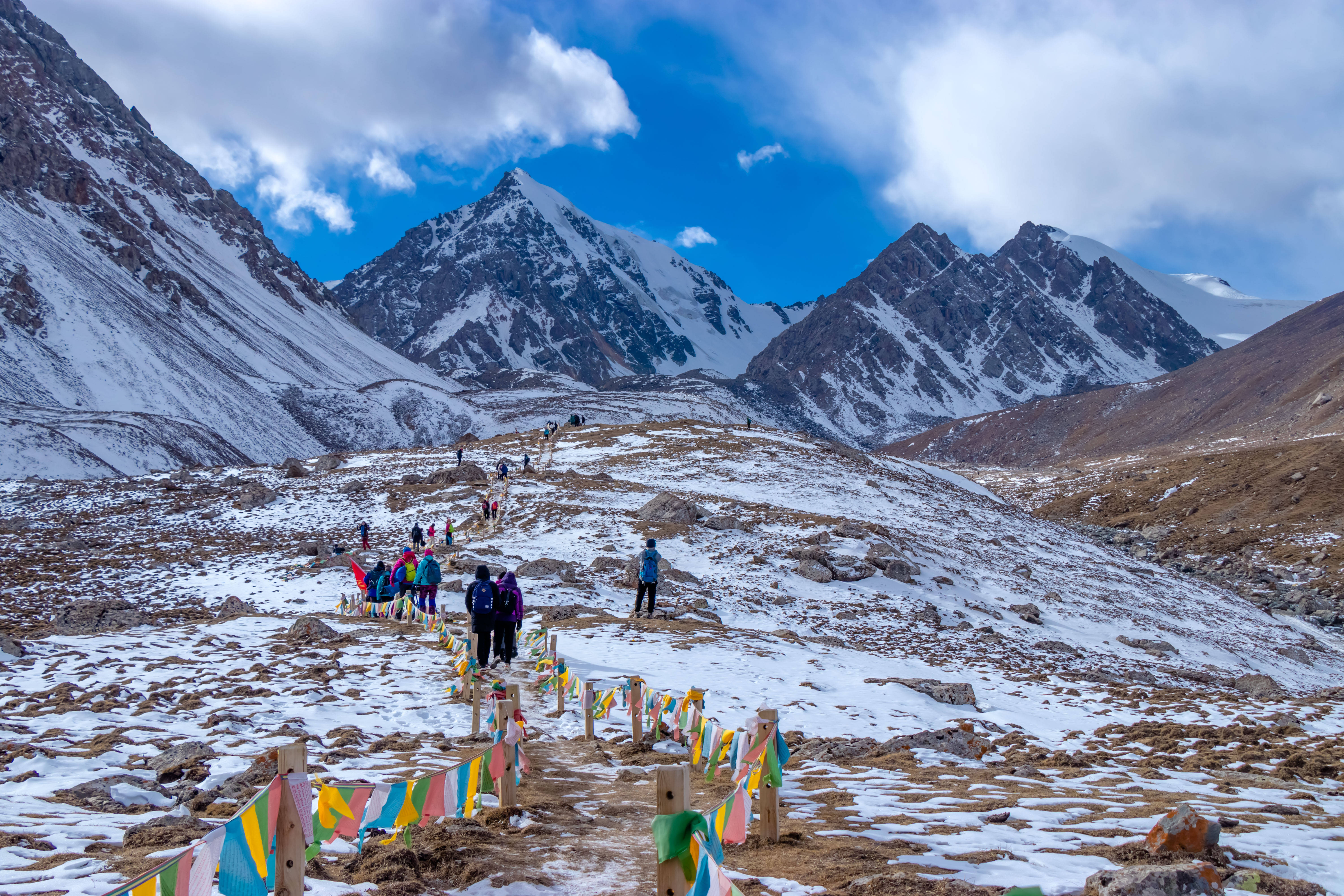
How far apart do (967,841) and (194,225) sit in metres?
165

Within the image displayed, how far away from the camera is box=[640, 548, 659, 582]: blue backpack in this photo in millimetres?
18500

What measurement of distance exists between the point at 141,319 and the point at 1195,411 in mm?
146370

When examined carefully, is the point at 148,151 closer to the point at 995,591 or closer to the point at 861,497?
the point at 861,497

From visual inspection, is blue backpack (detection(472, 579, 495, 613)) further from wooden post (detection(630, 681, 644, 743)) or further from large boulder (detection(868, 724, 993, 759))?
large boulder (detection(868, 724, 993, 759))

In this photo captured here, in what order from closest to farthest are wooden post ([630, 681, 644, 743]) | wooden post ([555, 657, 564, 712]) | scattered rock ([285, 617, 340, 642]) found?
wooden post ([630, 681, 644, 743])
wooden post ([555, 657, 564, 712])
scattered rock ([285, 617, 340, 642])

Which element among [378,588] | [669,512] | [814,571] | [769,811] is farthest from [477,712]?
[669,512]

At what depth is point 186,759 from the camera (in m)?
7.46

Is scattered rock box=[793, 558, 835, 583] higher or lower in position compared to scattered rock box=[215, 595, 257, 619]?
higher

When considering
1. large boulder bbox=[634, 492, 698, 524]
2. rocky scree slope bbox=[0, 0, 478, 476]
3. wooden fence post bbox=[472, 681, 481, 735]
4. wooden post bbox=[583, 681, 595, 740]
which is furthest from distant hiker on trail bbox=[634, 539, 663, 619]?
rocky scree slope bbox=[0, 0, 478, 476]

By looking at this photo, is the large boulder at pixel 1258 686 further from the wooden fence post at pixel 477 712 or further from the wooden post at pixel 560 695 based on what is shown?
the wooden fence post at pixel 477 712

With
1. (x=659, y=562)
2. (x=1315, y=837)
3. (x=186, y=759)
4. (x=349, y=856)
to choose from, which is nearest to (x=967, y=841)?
(x=1315, y=837)

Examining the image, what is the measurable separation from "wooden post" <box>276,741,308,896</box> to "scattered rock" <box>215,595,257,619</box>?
16.5m

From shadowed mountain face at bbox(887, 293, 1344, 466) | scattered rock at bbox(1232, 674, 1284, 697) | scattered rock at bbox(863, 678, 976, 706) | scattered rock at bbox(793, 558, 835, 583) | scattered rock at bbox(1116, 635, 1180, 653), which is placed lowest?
scattered rock at bbox(1232, 674, 1284, 697)

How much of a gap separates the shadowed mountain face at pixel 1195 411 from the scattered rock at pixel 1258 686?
64.7m
